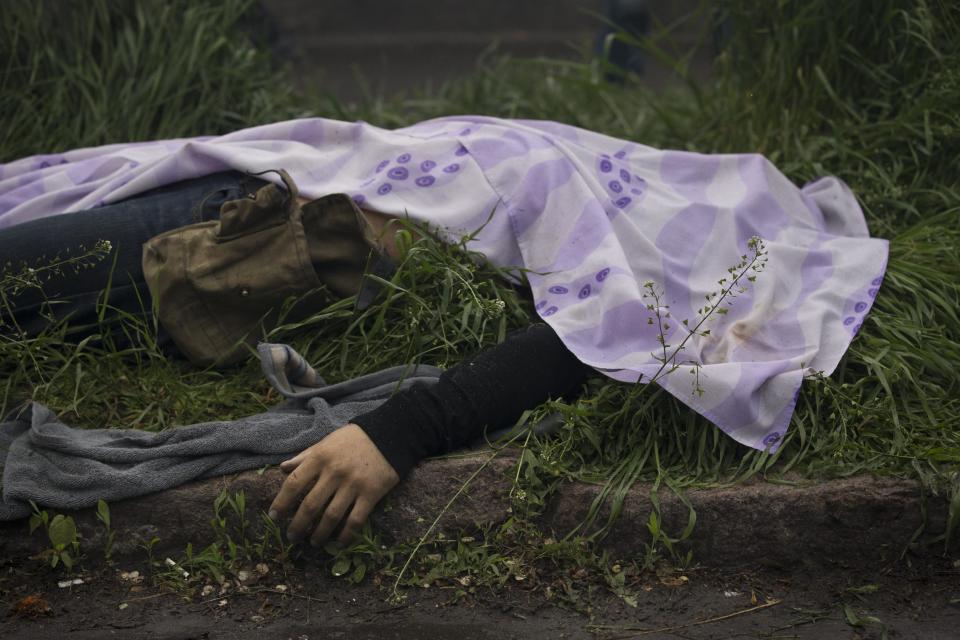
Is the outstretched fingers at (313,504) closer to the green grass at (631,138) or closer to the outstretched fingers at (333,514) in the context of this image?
the outstretched fingers at (333,514)

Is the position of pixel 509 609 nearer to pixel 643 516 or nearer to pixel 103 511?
pixel 643 516

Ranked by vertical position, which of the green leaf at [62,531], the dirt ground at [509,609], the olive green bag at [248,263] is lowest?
the dirt ground at [509,609]

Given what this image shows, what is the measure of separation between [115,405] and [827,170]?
7.09 ft

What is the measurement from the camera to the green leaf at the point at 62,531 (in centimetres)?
217

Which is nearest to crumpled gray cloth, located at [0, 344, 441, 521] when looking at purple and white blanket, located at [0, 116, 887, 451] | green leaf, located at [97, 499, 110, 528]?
green leaf, located at [97, 499, 110, 528]

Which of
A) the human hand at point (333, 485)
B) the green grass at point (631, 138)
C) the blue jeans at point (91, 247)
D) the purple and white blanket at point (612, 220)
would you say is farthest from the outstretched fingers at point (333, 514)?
the blue jeans at point (91, 247)

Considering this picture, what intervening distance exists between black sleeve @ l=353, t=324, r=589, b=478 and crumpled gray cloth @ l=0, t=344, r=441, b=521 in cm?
13

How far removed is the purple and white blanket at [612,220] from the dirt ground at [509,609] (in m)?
0.34

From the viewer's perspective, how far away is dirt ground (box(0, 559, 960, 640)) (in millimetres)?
2053

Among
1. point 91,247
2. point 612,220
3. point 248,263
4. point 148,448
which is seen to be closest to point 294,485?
point 148,448

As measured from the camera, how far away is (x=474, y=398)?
2.29 m

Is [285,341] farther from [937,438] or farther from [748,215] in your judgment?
[937,438]

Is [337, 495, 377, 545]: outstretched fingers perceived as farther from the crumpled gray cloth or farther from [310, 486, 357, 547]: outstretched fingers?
the crumpled gray cloth

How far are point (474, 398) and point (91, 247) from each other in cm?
99
